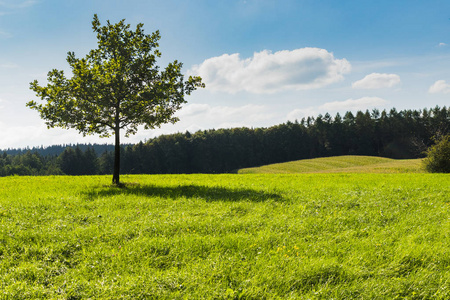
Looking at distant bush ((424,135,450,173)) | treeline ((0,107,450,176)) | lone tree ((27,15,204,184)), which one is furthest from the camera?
treeline ((0,107,450,176))

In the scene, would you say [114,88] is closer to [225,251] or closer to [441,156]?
[225,251]

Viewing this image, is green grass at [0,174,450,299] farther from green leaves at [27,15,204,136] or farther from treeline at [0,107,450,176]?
treeline at [0,107,450,176]

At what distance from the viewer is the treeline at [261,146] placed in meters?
109

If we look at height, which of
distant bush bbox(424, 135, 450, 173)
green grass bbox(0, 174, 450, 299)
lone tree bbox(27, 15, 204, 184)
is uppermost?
lone tree bbox(27, 15, 204, 184)

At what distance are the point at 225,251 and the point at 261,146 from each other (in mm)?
113125

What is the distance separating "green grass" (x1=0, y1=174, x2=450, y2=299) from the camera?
510 centimetres

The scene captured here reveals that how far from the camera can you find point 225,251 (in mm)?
6809

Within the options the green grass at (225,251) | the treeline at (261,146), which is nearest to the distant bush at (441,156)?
the green grass at (225,251)

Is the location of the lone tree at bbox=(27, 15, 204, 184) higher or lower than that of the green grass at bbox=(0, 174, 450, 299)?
higher

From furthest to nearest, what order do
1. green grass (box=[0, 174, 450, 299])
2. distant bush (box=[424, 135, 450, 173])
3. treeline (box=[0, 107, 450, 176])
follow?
treeline (box=[0, 107, 450, 176]) < distant bush (box=[424, 135, 450, 173]) < green grass (box=[0, 174, 450, 299])

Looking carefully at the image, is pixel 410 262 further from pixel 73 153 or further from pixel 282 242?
pixel 73 153

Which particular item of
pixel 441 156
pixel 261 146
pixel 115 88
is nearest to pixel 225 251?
pixel 115 88

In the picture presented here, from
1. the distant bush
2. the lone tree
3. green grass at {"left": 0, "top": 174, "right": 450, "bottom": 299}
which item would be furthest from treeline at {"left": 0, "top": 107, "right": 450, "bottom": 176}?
green grass at {"left": 0, "top": 174, "right": 450, "bottom": 299}

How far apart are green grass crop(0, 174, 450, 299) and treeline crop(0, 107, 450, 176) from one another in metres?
98.5
